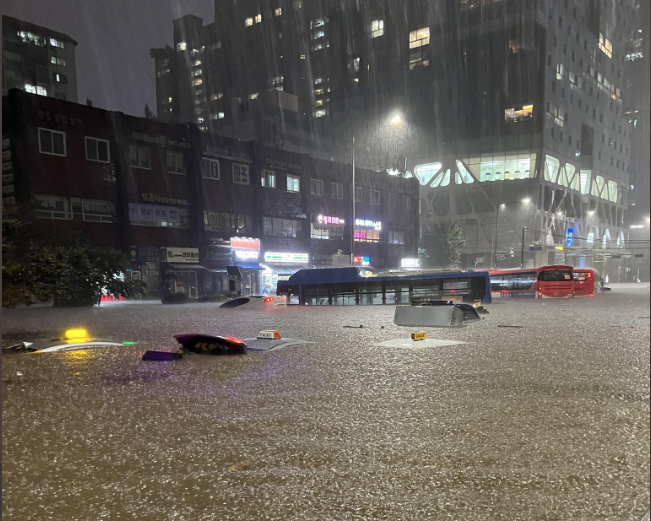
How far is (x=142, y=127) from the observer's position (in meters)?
4.55

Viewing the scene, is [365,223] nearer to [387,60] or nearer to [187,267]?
[387,60]

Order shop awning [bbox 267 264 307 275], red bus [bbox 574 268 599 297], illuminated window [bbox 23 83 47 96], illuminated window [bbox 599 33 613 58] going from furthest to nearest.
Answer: red bus [bbox 574 268 599 297] → shop awning [bbox 267 264 307 275] → illuminated window [bbox 599 33 613 58] → illuminated window [bbox 23 83 47 96]

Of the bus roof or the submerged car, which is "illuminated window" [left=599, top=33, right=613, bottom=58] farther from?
the submerged car

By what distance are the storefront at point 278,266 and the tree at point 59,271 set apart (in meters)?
1.34

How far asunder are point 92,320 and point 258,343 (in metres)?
1.94

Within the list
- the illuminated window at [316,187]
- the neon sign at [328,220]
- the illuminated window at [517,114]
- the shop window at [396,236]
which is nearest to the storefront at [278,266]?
the neon sign at [328,220]

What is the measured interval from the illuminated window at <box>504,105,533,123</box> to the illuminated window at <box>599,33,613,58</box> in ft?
11.3

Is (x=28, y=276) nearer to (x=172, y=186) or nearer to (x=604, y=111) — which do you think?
(x=172, y=186)

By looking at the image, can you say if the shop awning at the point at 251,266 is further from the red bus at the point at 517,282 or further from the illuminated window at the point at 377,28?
the red bus at the point at 517,282

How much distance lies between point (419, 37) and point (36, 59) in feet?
12.7

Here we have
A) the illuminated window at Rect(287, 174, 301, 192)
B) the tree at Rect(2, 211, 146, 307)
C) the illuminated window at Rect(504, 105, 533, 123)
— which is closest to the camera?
the tree at Rect(2, 211, 146, 307)

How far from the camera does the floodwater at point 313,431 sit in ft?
5.87

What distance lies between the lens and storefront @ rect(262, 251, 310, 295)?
4590 mm

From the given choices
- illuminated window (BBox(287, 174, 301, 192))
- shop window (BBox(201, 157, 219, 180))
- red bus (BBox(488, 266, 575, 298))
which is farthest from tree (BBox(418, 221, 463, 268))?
shop window (BBox(201, 157, 219, 180))
